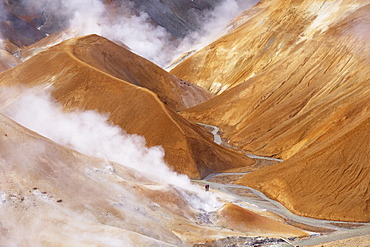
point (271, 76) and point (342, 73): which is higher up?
point (271, 76)

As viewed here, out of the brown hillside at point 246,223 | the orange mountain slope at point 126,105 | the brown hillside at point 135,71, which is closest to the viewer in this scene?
the brown hillside at point 246,223

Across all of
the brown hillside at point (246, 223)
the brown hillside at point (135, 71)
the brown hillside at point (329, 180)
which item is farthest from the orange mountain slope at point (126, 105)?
the brown hillside at point (246, 223)

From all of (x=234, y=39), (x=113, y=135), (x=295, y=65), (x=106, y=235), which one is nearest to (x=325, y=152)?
(x=113, y=135)

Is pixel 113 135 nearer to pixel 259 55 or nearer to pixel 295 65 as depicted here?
pixel 295 65

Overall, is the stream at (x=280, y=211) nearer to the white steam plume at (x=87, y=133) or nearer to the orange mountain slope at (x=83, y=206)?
the orange mountain slope at (x=83, y=206)

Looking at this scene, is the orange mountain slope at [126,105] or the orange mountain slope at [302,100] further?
the orange mountain slope at [126,105]

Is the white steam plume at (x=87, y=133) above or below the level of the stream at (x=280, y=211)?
above
